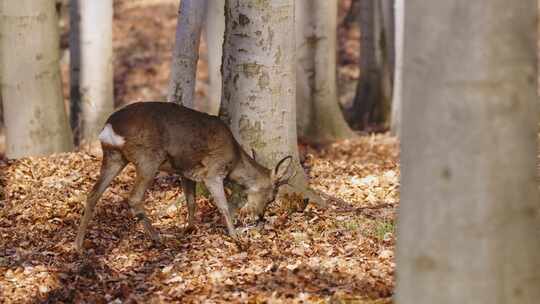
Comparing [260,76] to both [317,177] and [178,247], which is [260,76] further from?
[317,177]

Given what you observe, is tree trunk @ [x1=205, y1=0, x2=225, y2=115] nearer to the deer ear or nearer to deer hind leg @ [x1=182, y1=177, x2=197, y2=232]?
the deer ear

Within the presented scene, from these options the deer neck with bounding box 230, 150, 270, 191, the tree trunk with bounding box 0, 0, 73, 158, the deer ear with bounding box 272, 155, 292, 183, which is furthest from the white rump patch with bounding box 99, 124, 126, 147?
the tree trunk with bounding box 0, 0, 73, 158

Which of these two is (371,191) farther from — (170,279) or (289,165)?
(170,279)

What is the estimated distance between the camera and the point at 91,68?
601 inches

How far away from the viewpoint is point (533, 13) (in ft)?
14.5

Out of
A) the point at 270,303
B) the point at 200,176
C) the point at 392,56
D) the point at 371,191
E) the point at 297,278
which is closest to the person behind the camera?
the point at 270,303

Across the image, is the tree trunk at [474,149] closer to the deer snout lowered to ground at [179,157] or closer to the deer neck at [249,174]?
the deer snout lowered to ground at [179,157]

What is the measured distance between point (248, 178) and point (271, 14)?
5.02 ft

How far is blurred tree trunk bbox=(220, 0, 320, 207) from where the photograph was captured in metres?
8.69

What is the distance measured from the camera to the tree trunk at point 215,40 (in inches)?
510

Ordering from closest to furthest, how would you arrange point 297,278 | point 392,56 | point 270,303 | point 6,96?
point 270,303 → point 297,278 → point 6,96 → point 392,56

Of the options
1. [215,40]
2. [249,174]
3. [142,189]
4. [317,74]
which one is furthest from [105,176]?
[317,74]

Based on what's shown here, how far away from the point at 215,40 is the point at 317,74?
2.56 meters

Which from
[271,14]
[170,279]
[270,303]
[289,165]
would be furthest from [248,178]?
[270,303]
